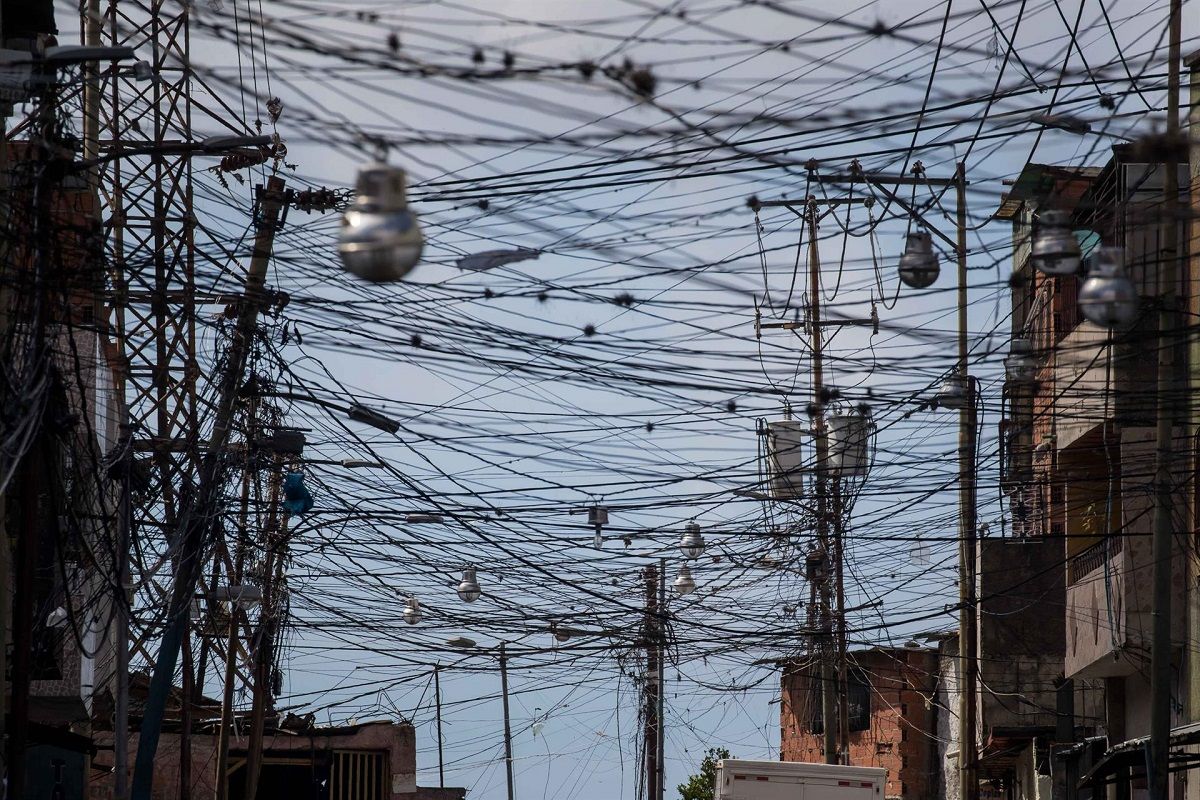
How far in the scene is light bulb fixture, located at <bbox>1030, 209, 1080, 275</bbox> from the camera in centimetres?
1014

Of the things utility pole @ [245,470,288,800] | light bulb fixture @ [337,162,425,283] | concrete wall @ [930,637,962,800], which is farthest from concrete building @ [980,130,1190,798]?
utility pole @ [245,470,288,800]

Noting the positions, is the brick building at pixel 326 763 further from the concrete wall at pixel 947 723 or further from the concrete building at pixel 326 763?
the concrete wall at pixel 947 723

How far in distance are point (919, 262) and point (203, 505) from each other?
8752 millimetres

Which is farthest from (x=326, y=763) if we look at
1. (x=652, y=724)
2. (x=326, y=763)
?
(x=652, y=724)

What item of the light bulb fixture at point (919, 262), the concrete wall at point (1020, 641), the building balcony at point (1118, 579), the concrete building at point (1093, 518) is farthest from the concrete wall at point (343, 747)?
the light bulb fixture at point (919, 262)

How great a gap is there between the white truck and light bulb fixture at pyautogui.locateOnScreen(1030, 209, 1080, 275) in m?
12.5

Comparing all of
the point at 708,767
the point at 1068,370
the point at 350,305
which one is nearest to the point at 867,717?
the point at 708,767

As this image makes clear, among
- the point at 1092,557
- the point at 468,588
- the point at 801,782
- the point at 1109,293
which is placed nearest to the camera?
the point at 1109,293

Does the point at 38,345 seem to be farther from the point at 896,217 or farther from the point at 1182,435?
the point at 1182,435

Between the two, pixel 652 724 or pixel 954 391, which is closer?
pixel 954 391

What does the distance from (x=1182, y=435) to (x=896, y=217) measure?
30.7ft

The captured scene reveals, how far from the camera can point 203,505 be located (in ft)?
57.2

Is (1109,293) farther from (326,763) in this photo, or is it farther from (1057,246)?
(326,763)

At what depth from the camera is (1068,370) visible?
86.7 ft
